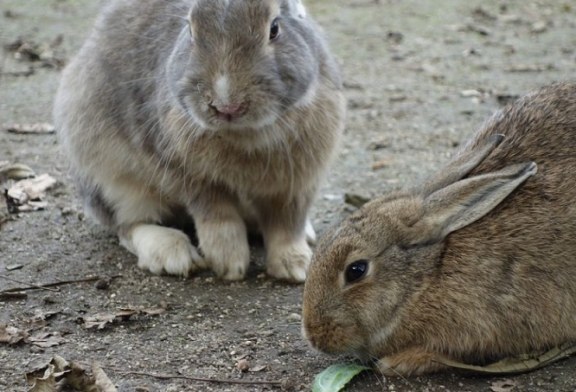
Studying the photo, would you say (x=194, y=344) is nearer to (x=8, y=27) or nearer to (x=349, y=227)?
(x=349, y=227)

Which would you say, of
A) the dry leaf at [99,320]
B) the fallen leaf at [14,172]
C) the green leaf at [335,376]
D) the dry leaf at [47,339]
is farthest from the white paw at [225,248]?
the fallen leaf at [14,172]

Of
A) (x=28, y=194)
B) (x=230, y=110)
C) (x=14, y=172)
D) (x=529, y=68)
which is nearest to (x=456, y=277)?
(x=230, y=110)

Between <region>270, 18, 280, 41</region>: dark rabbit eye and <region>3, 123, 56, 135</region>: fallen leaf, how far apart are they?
3520 mm

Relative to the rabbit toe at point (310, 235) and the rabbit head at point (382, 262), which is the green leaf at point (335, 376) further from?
the rabbit toe at point (310, 235)

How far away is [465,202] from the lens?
4016mm

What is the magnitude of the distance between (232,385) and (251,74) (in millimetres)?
1431

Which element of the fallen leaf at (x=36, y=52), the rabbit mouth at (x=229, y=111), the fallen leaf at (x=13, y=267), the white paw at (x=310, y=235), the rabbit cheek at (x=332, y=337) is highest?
the rabbit mouth at (x=229, y=111)

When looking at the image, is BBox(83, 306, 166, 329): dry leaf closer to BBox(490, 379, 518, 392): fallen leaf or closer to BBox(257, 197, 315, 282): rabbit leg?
BBox(257, 197, 315, 282): rabbit leg

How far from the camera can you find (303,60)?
4785 millimetres

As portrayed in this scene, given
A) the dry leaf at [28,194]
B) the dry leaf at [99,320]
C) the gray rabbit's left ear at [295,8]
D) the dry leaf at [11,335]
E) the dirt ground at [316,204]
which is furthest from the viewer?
the dry leaf at [28,194]

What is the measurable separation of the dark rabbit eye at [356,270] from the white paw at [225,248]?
1.32 meters

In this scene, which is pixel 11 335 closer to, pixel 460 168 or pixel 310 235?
pixel 310 235

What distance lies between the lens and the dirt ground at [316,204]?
4121mm

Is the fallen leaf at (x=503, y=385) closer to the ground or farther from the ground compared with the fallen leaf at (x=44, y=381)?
farther from the ground
